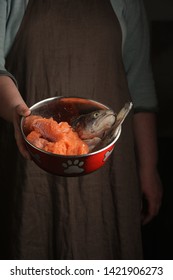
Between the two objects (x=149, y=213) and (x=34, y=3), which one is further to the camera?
(x=149, y=213)

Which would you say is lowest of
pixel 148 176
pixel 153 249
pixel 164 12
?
pixel 153 249

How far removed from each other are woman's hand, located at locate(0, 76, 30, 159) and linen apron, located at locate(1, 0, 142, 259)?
4 cm

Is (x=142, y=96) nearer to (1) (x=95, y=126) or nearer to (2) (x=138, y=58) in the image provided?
(2) (x=138, y=58)

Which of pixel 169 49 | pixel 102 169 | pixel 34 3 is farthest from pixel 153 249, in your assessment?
pixel 34 3

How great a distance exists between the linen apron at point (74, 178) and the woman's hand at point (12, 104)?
39 millimetres

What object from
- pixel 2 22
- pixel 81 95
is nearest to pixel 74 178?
pixel 81 95

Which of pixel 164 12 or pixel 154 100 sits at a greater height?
pixel 164 12

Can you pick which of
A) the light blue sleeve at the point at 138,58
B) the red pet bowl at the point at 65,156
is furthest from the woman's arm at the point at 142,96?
the red pet bowl at the point at 65,156

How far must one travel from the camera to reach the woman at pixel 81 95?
0.59 meters

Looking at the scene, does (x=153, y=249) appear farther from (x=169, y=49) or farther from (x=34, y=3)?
(x=34, y=3)

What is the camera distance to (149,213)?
0.70 meters

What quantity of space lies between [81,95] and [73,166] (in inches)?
6.7

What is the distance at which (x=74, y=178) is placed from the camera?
2.02ft

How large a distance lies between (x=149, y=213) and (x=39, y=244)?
193mm
